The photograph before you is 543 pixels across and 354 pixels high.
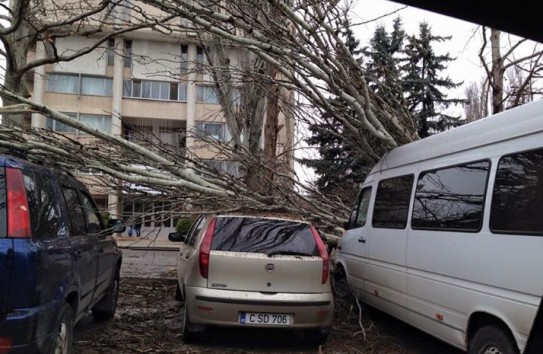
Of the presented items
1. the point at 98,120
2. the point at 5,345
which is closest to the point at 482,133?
the point at 5,345

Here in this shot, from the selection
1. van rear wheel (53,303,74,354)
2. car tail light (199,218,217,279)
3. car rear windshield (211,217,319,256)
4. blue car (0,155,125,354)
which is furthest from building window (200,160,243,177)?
van rear wheel (53,303,74,354)

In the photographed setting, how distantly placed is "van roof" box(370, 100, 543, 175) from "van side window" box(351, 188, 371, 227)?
102 centimetres

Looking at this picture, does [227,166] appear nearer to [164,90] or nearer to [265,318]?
[265,318]

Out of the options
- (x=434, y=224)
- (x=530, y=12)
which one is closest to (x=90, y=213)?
(x=434, y=224)

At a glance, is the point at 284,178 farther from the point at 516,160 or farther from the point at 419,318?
the point at 516,160

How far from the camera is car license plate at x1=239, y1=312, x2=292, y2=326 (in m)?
5.66

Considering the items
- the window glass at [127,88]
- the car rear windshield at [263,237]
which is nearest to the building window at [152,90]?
the window glass at [127,88]

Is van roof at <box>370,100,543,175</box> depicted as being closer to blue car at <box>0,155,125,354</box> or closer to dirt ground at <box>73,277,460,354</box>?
dirt ground at <box>73,277,460,354</box>

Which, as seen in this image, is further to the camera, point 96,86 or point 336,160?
point 96,86

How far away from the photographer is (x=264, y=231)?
6086 mm

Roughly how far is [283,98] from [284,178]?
2026 millimetres

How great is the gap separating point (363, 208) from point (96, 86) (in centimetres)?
3619

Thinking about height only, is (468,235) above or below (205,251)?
above

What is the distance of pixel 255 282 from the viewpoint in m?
5.74
